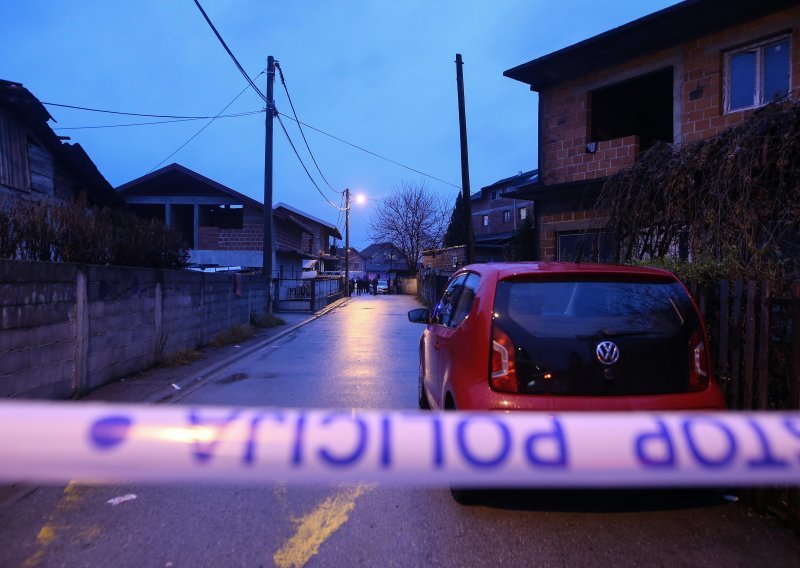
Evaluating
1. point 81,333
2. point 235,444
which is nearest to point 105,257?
point 81,333

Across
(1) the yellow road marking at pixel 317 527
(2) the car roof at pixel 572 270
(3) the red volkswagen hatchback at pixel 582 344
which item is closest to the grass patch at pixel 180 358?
(1) the yellow road marking at pixel 317 527

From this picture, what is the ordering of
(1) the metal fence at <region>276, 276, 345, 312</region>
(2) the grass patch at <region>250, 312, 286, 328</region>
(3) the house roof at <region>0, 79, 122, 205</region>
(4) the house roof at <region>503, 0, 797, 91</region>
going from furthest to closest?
1. (1) the metal fence at <region>276, 276, 345, 312</region>
2. (2) the grass patch at <region>250, 312, 286, 328</region>
3. (3) the house roof at <region>0, 79, 122, 205</region>
4. (4) the house roof at <region>503, 0, 797, 91</region>

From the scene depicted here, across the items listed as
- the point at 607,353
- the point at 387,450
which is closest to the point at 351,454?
the point at 387,450

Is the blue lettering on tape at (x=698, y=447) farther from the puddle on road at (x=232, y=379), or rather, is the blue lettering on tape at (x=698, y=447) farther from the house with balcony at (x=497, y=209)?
the house with balcony at (x=497, y=209)

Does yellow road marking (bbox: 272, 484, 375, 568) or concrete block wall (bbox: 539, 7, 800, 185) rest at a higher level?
concrete block wall (bbox: 539, 7, 800, 185)

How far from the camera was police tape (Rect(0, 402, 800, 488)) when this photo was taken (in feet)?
4.83

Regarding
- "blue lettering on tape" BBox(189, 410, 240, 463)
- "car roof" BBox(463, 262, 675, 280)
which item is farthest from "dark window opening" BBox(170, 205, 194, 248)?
"blue lettering on tape" BBox(189, 410, 240, 463)

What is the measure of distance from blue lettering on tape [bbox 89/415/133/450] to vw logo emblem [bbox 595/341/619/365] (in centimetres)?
272

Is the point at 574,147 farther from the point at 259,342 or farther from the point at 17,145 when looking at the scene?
the point at 17,145

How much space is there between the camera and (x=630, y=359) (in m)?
3.52

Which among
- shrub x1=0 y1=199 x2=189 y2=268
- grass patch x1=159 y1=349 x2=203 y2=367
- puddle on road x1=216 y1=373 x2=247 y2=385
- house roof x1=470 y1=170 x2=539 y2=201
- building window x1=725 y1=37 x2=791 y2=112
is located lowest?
puddle on road x1=216 y1=373 x2=247 y2=385

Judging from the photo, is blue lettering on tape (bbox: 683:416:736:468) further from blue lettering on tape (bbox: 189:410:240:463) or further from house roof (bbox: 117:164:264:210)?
house roof (bbox: 117:164:264:210)

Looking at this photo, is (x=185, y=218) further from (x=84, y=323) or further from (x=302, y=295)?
(x=84, y=323)

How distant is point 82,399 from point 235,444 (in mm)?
6260
